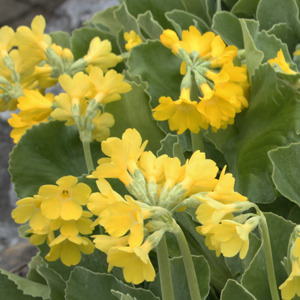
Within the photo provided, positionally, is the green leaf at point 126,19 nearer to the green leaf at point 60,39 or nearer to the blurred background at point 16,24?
the green leaf at point 60,39

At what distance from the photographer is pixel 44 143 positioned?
1.13 meters

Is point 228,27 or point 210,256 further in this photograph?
point 228,27

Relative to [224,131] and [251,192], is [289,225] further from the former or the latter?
[224,131]

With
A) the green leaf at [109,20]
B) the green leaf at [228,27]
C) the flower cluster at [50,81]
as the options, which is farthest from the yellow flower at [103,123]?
the green leaf at [109,20]

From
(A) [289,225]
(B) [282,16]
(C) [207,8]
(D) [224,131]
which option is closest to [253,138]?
(D) [224,131]

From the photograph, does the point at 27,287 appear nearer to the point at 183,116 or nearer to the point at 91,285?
the point at 91,285

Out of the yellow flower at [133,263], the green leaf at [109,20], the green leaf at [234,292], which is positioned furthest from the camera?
the green leaf at [109,20]

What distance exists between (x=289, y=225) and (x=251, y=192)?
0.42 ft

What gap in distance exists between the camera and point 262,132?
1.01m

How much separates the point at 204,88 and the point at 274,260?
286mm

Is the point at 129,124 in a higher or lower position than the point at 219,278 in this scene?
higher

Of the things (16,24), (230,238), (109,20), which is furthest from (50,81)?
(16,24)

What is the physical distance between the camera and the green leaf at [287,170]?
90 cm

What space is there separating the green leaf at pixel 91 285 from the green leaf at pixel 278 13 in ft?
2.22
